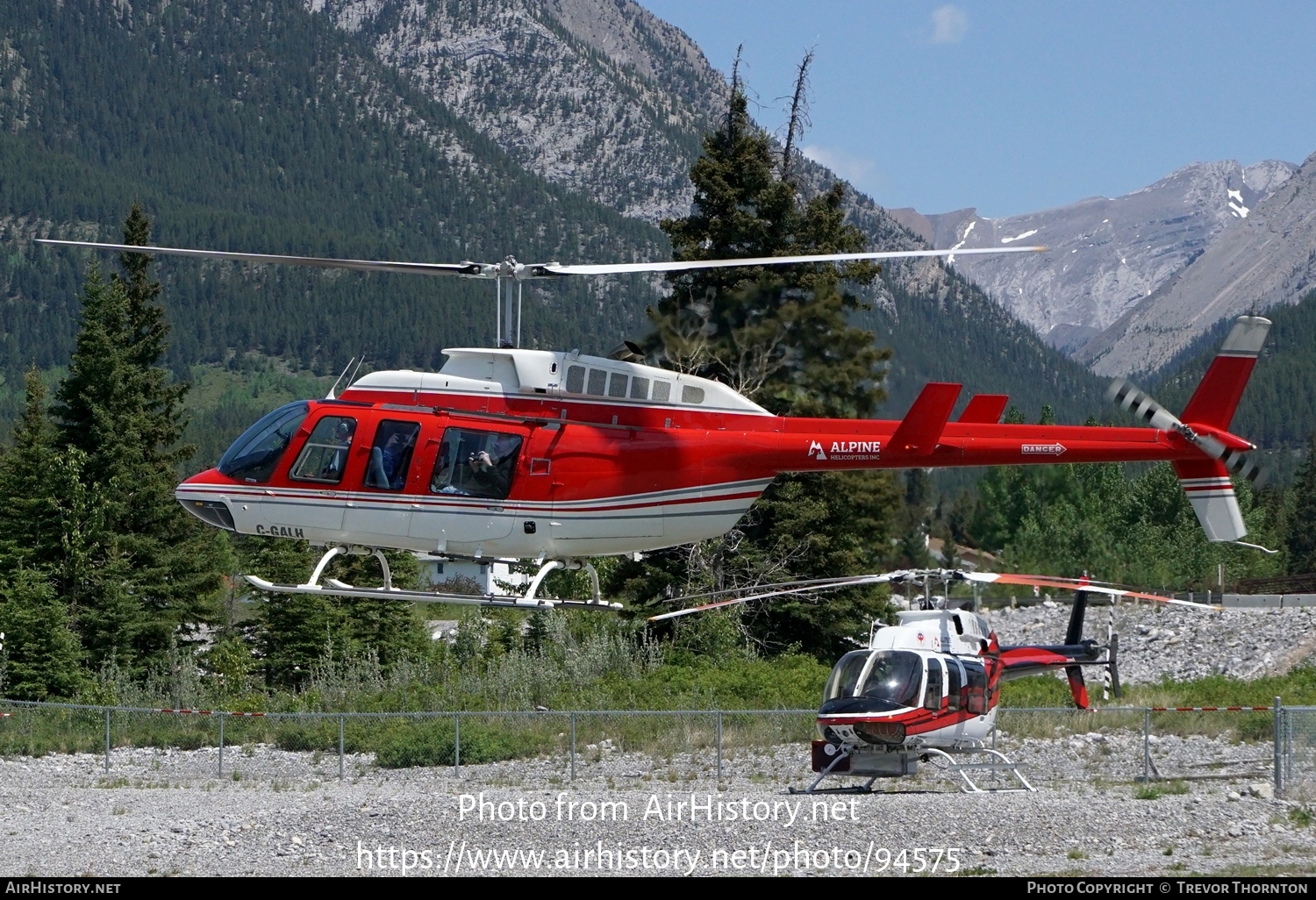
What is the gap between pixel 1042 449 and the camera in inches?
730

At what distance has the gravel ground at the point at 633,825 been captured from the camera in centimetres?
1619

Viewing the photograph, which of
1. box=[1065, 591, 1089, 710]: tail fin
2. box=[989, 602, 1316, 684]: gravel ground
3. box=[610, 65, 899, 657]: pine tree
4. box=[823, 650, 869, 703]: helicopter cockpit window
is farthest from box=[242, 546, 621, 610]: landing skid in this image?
box=[989, 602, 1316, 684]: gravel ground

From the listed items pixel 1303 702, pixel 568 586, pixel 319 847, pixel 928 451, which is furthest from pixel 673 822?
pixel 568 586

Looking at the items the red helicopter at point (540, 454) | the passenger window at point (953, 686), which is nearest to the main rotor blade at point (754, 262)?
the red helicopter at point (540, 454)

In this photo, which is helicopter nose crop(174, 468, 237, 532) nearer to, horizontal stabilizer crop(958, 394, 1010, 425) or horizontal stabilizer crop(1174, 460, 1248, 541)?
horizontal stabilizer crop(958, 394, 1010, 425)

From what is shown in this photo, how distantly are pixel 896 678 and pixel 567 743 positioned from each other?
24.9 ft

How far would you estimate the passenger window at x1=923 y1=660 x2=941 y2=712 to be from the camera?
21625 mm

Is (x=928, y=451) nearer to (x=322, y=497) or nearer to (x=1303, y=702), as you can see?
(x=322, y=497)

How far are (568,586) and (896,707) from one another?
25157 millimetres

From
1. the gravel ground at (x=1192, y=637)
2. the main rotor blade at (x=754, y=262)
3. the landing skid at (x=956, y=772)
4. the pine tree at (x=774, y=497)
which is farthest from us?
the gravel ground at (x=1192, y=637)

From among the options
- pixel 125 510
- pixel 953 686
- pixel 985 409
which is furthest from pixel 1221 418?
pixel 125 510

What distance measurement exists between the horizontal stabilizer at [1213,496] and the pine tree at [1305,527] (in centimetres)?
7995

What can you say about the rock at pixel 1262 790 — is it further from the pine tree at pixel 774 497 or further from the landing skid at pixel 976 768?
the pine tree at pixel 774 497

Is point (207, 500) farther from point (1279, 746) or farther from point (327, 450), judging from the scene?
point (1279, 746)
